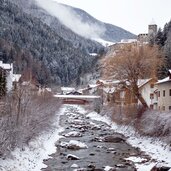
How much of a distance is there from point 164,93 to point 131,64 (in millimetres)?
11733

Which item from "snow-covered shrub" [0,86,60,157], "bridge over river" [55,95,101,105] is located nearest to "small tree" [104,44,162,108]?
"snow-covered shrub" [0,86,60,157]

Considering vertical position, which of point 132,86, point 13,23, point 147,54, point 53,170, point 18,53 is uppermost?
point 13,23

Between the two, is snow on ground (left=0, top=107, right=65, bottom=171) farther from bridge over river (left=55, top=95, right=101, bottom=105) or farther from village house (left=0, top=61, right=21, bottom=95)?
bridge over river (left=55, top=95, right=101, bottom=105)

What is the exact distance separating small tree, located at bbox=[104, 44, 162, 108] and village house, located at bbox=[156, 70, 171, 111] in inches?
254

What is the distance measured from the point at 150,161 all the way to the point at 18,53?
→ 134417 mm

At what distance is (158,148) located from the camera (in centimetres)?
3416

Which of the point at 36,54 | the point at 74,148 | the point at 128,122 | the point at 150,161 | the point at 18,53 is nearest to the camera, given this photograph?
the point at 150,161

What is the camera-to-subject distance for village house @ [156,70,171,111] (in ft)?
192

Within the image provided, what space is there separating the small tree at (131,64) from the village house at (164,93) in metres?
6.44

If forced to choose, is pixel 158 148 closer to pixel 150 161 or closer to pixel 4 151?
pixel 150 161

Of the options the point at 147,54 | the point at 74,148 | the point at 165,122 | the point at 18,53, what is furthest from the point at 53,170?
the point at 18,53

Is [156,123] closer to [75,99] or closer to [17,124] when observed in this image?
[17,124]

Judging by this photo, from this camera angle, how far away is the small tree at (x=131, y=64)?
51.7 meters

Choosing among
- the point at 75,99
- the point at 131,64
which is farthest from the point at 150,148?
the point at 75,99
